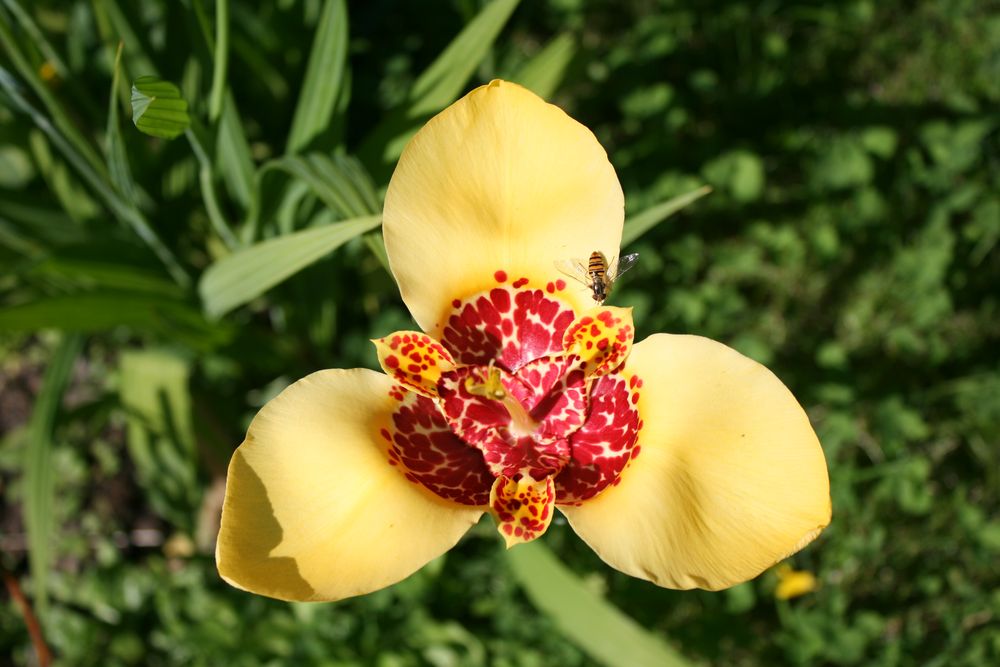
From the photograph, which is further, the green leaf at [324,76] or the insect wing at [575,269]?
the green leaf at [324,76]

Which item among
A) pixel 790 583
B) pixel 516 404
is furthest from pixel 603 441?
pixel 790 583

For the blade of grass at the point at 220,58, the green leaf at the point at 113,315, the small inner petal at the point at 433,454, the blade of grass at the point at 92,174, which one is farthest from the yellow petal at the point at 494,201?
the green leaf at the point at 113,315

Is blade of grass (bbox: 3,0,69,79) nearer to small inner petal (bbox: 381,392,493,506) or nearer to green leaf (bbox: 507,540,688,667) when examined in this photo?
small inner petal (bbox: 381,392,493,506)

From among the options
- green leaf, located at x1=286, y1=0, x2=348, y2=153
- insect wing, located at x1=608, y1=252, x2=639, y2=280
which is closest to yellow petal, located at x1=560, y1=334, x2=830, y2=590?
insect wing, located at x1=608, y1=252, x2=639, y2=280

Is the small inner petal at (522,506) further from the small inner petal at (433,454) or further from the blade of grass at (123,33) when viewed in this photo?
the blade of grass at (123,33)

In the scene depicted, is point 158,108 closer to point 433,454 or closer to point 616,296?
point 433,454

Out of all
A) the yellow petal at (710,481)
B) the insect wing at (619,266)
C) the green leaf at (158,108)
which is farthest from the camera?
the insect wing at (619,266)
